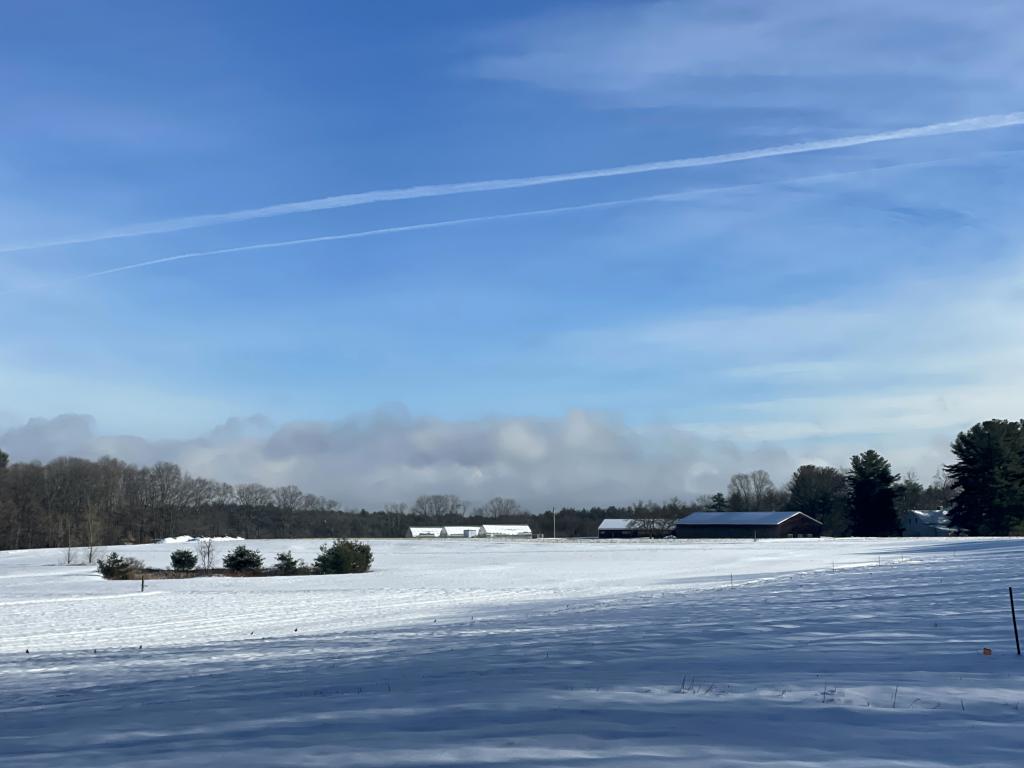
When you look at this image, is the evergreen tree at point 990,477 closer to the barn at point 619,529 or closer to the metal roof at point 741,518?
the metal roof at point 741,518

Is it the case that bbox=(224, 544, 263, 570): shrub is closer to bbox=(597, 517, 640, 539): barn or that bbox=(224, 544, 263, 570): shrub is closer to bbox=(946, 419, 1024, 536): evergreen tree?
bbox=(946, 419, 1024, 536): evergreen tree

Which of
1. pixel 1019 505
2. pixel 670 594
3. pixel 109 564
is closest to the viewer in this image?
pixel 670 594

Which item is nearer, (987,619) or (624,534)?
(987,619)

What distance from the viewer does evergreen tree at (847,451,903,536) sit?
90.1 meters

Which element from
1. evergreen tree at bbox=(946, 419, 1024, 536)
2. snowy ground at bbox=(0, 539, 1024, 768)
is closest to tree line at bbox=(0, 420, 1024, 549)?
evergreen tree at bbox=(946, 419, 1024, 536)

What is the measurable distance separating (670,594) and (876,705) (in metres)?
16.6

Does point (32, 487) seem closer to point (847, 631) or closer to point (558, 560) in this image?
point (558, 560)

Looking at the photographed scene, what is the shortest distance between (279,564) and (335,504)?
381 ft

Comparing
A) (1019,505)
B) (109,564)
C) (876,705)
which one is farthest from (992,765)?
(1019,505)

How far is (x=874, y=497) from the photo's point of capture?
9050 centimetres

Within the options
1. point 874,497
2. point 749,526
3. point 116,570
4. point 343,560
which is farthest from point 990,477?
point 116,570

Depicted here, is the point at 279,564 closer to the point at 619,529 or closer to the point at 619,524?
Result: the point at 619,529

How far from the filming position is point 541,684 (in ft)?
32.3

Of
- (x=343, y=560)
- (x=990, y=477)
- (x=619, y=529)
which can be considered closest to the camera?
(x=343, y=560)
